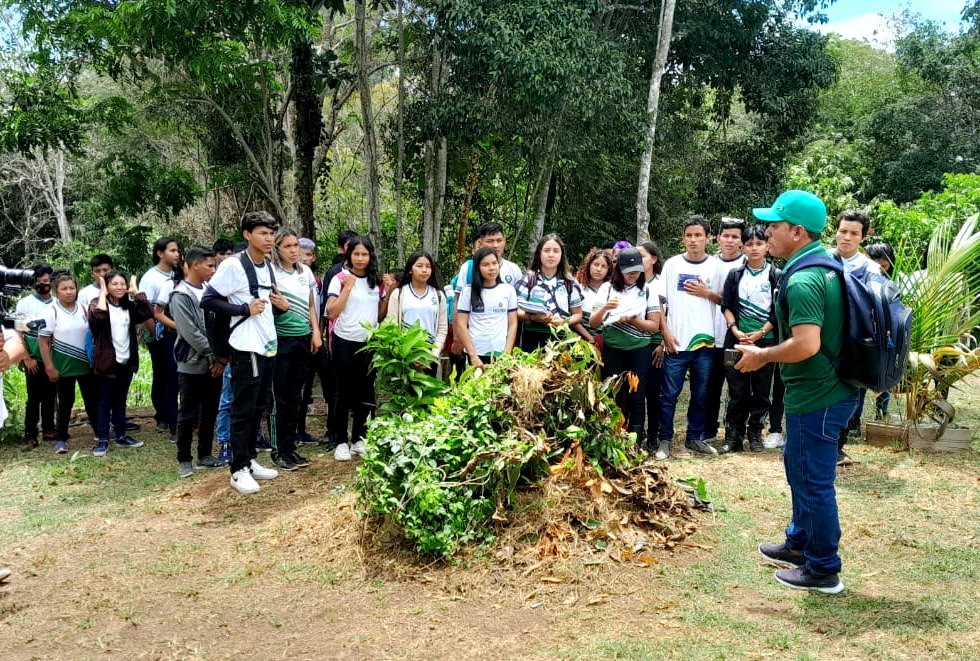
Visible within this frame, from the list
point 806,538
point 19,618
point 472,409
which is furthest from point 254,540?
point 806,538

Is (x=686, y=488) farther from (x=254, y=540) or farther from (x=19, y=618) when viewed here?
(x=19, y=618)

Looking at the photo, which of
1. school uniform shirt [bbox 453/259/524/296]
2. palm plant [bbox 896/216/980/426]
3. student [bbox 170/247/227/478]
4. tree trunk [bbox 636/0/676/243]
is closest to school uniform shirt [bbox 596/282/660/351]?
school uniform shirt [bbox 453/259/524/296]

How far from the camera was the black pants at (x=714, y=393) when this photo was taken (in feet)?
23.3

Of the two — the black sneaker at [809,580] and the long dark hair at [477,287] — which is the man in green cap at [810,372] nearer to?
the black sneaker at [809,580]

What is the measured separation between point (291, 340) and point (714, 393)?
147 inches

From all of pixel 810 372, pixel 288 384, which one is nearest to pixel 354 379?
pixel 288 384

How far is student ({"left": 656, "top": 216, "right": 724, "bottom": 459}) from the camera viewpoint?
699 centimetres

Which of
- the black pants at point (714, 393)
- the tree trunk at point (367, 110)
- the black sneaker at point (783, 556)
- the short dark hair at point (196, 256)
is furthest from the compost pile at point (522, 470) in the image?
the tree trunk at point (367, 110)

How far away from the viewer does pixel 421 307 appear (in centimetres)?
667

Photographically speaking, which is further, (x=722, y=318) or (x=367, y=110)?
(x=367, y=110)

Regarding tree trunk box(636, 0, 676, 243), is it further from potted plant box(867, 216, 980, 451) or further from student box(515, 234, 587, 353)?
student box(515, 234, 587, 353)

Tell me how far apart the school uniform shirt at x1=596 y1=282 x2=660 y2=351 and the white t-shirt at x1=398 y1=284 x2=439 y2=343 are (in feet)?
4.76

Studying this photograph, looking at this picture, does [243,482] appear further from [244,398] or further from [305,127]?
[305,127]

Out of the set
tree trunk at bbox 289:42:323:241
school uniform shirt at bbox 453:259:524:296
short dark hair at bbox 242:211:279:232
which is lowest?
school uniform shirt at bbox 453:259:524:296
